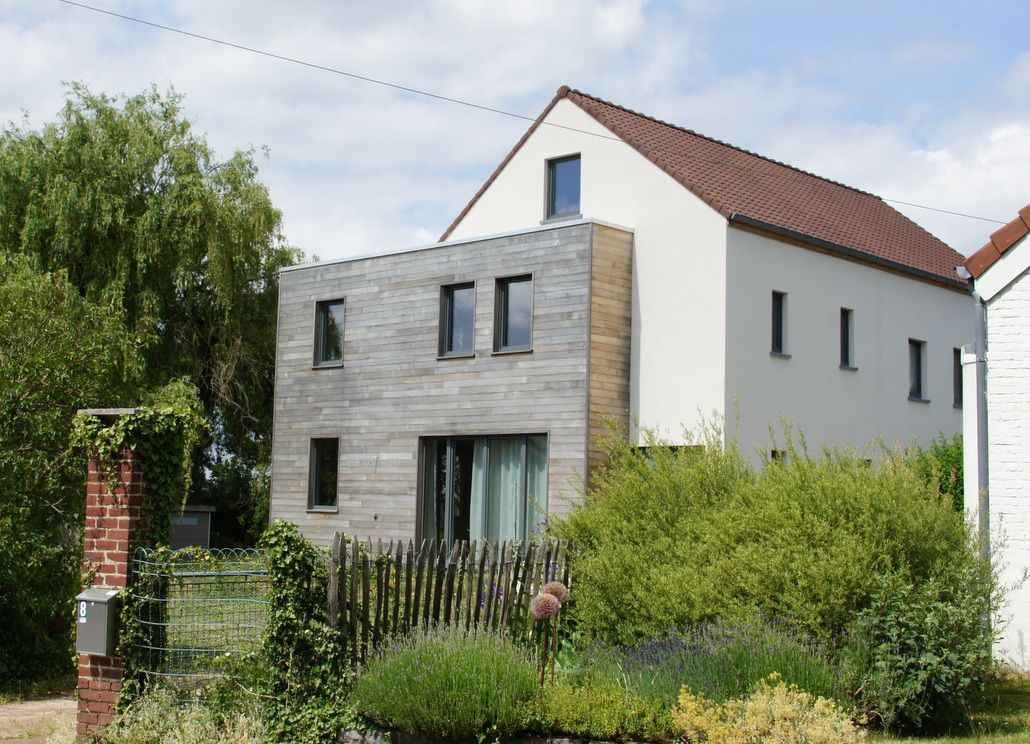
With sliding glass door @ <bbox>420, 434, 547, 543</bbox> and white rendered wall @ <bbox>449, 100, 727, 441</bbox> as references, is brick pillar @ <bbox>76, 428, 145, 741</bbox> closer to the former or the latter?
sliding glass door @ <bbox>420, 434, 547, 543</bbox>

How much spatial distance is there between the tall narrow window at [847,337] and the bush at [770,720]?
13.1m

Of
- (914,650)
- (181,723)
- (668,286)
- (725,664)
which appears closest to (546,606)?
(725,664)

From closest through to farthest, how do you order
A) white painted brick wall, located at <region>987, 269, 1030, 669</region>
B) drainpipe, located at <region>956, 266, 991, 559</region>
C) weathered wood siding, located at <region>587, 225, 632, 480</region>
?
white painted brick wall, located at <region>987, 269, 1030, 669</region> < drainpipe, located at <region>956, 266, 991, 559</region> < weathered wood siding, located at <region>587, 225, 632, 480</region>

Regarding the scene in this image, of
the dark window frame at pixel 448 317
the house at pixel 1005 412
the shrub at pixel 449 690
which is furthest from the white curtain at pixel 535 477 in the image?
the shrub at pixel 449 690

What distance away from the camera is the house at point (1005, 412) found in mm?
11352

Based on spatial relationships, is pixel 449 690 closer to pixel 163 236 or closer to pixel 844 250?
pixel 844 250

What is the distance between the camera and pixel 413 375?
774 inches

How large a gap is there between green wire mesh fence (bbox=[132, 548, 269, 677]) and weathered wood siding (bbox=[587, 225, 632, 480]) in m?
8.59

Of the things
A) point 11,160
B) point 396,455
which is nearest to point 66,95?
point 11,160

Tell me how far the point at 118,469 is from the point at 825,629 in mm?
5599

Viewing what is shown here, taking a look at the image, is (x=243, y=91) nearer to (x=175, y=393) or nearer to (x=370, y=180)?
(x=370, y=180)

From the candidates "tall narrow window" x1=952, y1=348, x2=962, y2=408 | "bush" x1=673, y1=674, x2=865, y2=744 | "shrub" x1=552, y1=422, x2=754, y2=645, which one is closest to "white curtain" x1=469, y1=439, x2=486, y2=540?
"shrub" x1=552, y1=422, x2=754, y2=645

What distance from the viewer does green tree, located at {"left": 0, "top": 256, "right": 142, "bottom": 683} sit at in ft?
40.1

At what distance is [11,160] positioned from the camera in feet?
75.0
